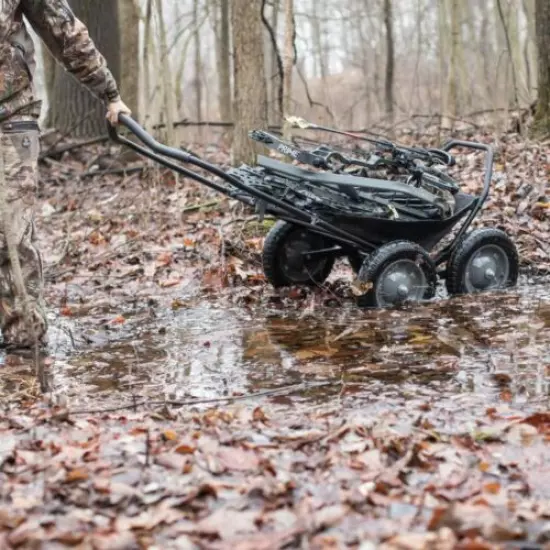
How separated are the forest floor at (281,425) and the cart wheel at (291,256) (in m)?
0.18

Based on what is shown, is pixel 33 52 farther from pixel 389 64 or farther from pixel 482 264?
pixel 389 64

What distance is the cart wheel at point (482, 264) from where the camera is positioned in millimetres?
6105

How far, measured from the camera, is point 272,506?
2723mm

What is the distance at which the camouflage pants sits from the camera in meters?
5.04

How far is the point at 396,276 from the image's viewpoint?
575cm

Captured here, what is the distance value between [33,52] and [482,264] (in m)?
3.65

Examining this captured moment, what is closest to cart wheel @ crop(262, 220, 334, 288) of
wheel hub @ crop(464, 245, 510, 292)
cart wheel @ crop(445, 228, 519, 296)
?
cart wheel @ crop(445, 228, 519, 296)

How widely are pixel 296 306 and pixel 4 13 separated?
9.52 ft

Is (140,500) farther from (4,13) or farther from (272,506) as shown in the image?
(4,13)

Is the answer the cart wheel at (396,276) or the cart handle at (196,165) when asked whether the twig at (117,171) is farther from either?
the cart wheel at (396,276)

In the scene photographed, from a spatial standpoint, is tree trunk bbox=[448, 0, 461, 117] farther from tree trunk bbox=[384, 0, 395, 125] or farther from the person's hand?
the person's hand

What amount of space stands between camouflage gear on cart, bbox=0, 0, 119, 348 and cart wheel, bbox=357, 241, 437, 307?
214 cm

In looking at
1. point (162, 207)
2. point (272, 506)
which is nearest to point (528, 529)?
point (272, 506)

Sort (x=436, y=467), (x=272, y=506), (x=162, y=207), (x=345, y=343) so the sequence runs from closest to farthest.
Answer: (x=272, y=506), (x=436, y=467), (x=345, y=343), (x=162, y=207)
